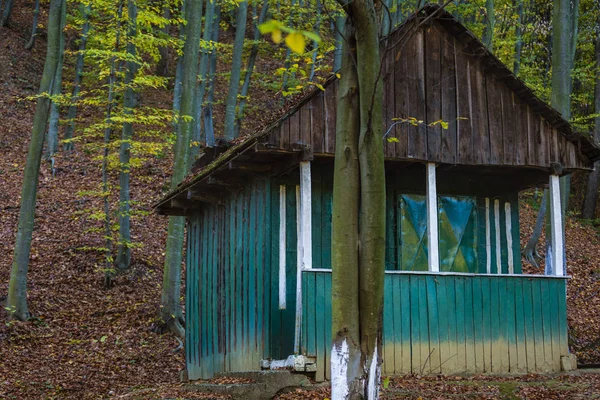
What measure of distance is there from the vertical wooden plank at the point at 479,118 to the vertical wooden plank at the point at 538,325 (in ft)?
7.25

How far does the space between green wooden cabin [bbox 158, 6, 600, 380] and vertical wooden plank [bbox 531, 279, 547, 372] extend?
27 millimetres

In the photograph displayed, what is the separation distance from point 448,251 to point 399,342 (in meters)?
2.52

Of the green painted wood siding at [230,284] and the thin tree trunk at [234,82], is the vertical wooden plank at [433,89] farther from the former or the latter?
the thin tree trunk at [234,82]

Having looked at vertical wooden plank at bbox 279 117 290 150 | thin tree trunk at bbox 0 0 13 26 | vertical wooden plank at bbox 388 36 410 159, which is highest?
thin tree trunk at bbox 0 0 13 26

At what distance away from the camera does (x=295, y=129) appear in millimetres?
10844

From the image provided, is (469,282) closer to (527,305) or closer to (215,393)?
(527,305)

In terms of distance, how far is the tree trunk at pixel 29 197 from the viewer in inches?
690

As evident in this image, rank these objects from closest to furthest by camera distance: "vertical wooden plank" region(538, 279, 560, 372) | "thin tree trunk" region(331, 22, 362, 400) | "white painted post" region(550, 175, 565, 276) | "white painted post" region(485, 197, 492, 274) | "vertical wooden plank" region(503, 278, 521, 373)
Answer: "thin tree trunk" region(331, 22, 362, 400) < "vertical wooden plank" region(503, 278, 521, 373) < "vertical wooden plank" region(538, 279, 560, 372) < "white painted post" region(550, 175, 565, 276) < "white painted post" region(485, 197, 492, 274)

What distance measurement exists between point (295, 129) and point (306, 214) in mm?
1238

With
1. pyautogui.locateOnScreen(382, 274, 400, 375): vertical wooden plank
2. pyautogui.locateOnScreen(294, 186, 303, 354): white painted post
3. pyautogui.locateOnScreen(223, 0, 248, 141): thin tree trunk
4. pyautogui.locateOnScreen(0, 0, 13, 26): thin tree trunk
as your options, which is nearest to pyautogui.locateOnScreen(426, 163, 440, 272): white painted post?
pyautogui.locateOnScreen(382, 274, 400, 375): vertical wooden plank

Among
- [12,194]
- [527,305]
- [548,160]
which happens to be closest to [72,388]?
[527,305]

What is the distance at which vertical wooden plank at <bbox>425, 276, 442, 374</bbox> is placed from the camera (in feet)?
37.3

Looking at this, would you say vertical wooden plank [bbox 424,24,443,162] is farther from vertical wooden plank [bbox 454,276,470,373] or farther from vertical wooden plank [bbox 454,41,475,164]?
vertical wooden plank [bbox 454,276,470,373]

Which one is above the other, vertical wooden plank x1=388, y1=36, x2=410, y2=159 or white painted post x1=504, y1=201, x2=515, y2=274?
vertical wooden plank x1=388, y1=36, x2=410, y2=159
